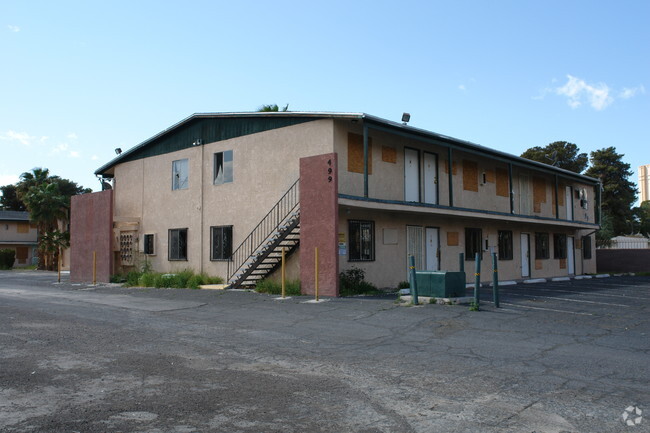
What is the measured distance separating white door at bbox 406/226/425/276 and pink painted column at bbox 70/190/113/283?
40.8 feet

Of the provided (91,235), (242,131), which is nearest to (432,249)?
(242,131)

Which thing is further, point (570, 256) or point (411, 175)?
point (570, 256)

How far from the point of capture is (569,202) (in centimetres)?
3075

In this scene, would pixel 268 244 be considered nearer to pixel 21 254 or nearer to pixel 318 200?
pixel 318 200

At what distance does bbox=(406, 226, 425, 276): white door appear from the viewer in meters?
19.6

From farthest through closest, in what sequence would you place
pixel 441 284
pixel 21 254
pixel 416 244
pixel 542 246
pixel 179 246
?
1. pixel 21 254
2. pixel 542 246
3. pixel 179 246
4. pixel 416 244
5. pixel 441 284

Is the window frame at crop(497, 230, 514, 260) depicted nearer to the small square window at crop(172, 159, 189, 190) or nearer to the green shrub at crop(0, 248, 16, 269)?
the small square window at crop(172, 159, 189, 190)

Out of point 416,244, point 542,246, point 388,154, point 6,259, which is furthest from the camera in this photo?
point 6,259

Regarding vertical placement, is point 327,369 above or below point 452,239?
below

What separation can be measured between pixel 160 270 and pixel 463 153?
523 inches

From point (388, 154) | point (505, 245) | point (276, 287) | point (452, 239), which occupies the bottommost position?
point (276, 287)

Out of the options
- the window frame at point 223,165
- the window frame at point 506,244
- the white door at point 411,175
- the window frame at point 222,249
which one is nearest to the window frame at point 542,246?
the window frame at point 506,244

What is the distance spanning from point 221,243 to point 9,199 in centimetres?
5562

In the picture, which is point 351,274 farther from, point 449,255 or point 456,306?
point 449,255
